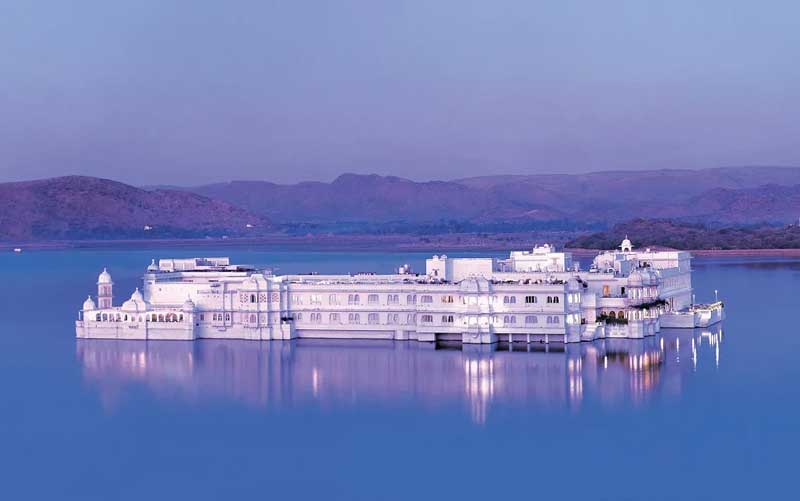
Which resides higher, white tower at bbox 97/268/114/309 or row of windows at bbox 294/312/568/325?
white tower at bbox 97/268/114/309

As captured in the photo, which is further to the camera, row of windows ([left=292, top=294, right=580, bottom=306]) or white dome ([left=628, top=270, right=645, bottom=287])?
white dome ([left=628, top=270, right=645, bottom=287])

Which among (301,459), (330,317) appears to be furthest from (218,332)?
(301,459)

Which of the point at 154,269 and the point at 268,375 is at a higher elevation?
the point at 154,269

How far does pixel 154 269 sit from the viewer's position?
172 ft

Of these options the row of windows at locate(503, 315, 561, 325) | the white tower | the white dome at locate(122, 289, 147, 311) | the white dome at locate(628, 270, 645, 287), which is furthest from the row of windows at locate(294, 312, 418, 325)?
the white dome at locate(628, 270, 645, 287)

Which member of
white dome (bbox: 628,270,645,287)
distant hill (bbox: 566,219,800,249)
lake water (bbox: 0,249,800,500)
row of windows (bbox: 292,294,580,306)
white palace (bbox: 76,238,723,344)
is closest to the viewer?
lake water (bbox: 0,249,800,500)

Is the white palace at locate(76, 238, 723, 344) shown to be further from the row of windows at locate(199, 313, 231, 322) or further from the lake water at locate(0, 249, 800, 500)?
the lake water at locate(0, 249, 800, 500)

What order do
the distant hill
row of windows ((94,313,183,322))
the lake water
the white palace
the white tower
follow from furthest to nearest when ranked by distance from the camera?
the distant hill < the white tower < row of windows ((94,313,183,322)) < the white palace < the lake water

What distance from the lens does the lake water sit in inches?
1086

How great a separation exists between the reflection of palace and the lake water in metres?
0.10

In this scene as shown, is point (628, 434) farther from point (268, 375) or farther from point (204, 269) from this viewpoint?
point (204, 269)

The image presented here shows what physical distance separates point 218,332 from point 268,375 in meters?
8.56

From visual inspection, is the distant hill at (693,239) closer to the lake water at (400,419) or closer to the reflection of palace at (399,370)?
the reflection of palace at (399,370)

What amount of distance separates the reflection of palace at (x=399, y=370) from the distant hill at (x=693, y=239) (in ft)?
273
